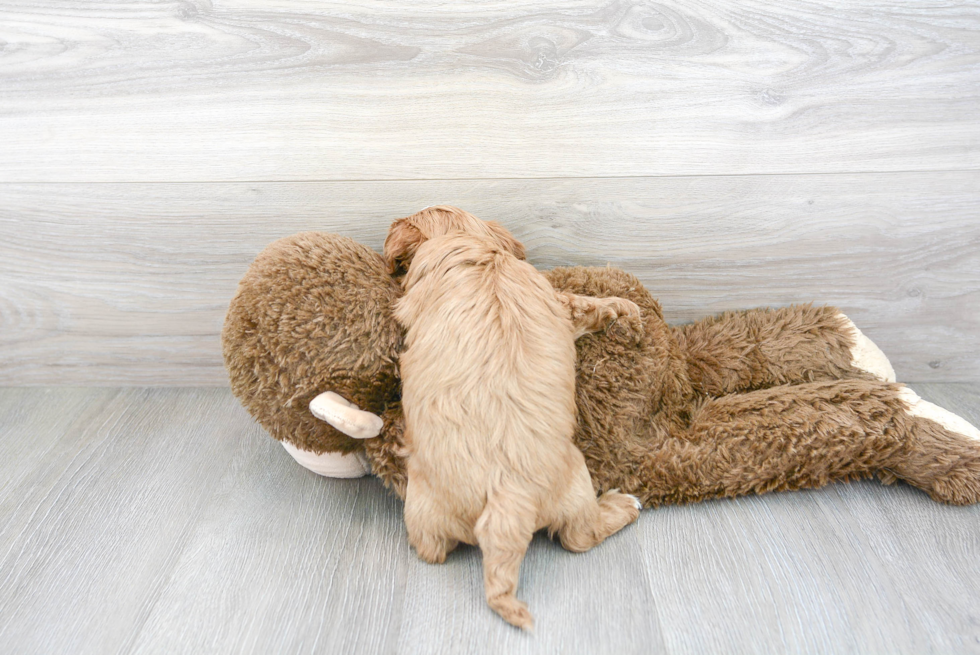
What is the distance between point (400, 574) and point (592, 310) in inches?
17.7

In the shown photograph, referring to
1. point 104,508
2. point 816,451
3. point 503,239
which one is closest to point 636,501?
point 816,451

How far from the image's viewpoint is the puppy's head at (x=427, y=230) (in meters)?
0.89

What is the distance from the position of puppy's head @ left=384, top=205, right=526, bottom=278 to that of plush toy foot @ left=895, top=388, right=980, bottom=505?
0.68m

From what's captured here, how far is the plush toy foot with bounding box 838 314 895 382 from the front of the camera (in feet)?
3.42

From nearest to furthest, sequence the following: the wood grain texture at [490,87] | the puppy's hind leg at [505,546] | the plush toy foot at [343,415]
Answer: the puppy's hind leg at [505,546] → the plush toy foot at [343,415] → the wood grain texture at [490,87]

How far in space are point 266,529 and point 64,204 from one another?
2.32 ft

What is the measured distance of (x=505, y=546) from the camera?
0.73m

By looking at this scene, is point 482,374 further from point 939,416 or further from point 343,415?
point 939,416

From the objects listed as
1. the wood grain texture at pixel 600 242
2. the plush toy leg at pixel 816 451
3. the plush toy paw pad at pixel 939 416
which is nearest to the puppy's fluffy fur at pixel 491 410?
the plush toy leg at pixel 816 451

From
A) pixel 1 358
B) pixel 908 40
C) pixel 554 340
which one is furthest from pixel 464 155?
pixel 1 358

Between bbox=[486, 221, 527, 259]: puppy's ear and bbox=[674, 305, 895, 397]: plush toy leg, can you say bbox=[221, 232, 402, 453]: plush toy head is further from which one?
bbox=[674, 305, 895, 397]: plush toy leg

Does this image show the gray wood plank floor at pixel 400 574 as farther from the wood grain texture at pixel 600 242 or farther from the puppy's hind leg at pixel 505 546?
the wood grain texture at pixel 600 242

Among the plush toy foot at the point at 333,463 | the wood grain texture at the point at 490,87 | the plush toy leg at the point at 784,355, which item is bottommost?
the plush toy foot at the point at 333,463

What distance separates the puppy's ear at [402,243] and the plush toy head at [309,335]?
0.04m
